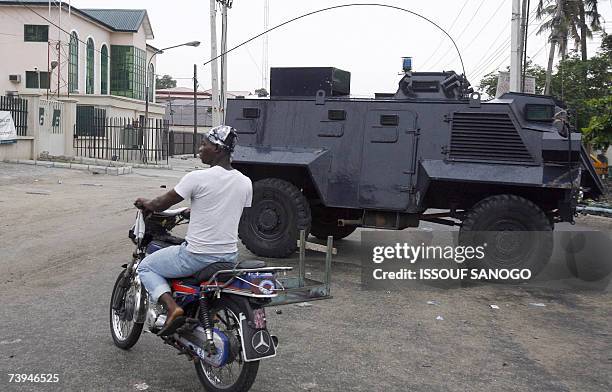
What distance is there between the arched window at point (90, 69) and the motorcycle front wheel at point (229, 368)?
43.8 meters

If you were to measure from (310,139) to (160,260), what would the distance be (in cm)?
456

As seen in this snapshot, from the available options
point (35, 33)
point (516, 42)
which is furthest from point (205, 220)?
point (35, 33)

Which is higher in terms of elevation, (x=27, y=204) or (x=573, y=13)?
(x=573, y=13)

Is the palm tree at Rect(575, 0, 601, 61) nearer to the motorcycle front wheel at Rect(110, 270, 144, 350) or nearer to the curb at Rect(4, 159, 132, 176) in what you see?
the curb at Rect(4, 159, 132, 176)

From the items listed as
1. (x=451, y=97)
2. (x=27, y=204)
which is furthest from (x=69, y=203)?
(x=451, y=97)

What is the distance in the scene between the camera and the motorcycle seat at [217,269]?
438 cm

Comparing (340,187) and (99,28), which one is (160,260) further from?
(99,28)

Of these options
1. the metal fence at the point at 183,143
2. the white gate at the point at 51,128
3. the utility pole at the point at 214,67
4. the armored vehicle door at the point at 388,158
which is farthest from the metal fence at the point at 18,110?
the metal fence at the point at 183,143

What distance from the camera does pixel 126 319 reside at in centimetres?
521

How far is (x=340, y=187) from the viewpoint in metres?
8.66

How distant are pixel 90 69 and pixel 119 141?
1567cm

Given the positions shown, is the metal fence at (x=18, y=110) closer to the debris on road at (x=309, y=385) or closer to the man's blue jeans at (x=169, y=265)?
the man's blue jeans at (x=169, y=265)
